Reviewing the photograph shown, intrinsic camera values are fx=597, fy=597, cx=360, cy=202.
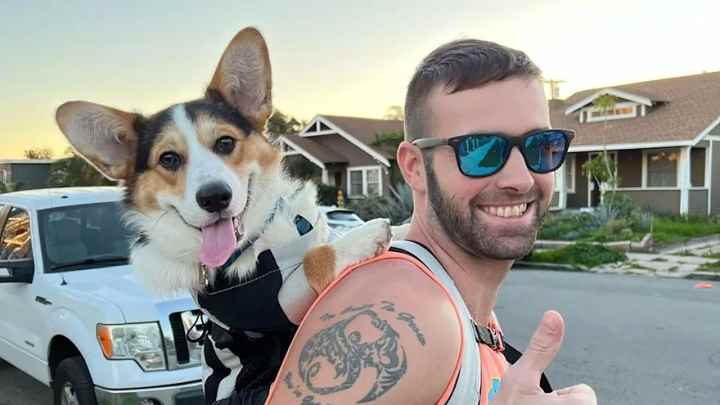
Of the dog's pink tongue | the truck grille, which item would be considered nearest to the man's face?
the dog's pink tongue

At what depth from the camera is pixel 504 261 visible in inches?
67.0

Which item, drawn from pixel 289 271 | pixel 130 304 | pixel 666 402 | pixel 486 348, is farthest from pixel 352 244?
pixel 666 402

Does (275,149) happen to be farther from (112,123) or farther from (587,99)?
(587,99)

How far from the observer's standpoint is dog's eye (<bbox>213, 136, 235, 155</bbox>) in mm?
2283

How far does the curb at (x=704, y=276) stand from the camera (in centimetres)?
1165

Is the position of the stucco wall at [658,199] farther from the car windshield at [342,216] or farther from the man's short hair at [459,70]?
the man's short hair at [459,70]

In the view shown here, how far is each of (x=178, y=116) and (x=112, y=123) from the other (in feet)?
0.89

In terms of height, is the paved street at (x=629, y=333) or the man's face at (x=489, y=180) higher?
the man's face at (x=489, y=180)

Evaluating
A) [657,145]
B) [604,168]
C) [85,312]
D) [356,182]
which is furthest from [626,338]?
[356,182]

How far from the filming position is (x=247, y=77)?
2316 millimetres

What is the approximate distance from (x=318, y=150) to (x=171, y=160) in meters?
27.2

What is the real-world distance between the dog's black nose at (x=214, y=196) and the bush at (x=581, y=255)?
42.2 ft

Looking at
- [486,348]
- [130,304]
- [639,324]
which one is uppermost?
[486,348]

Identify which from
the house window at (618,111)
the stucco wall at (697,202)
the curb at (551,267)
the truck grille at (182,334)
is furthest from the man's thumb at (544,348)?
the house window at (618,111)
